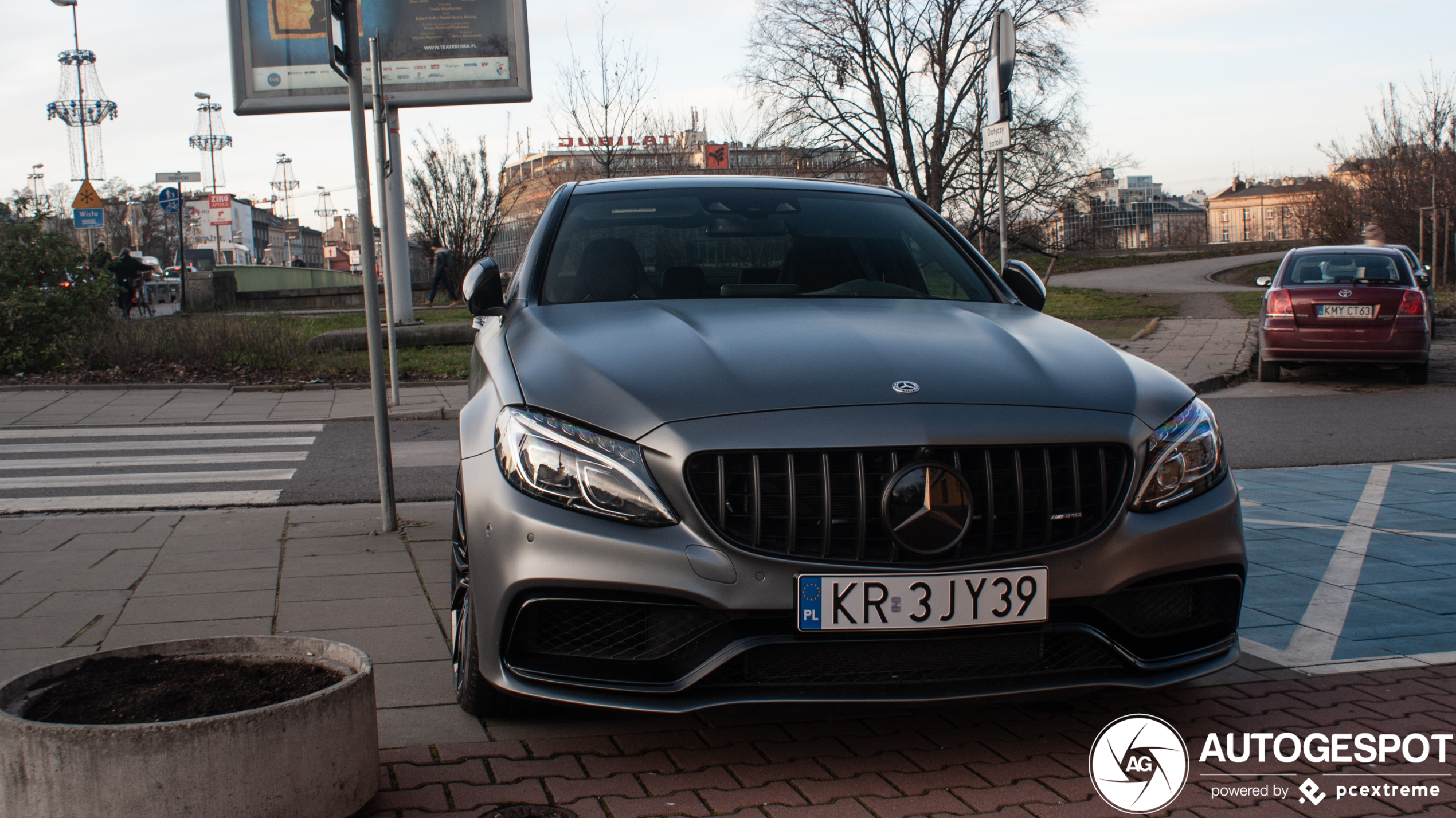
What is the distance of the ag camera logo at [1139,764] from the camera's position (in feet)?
8.82

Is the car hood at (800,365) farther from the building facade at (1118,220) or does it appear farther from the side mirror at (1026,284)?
the building facade at (1118,220)

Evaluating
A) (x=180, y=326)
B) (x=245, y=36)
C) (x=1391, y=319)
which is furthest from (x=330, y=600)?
(x=245, y=36)

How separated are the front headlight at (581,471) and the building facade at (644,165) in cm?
2362

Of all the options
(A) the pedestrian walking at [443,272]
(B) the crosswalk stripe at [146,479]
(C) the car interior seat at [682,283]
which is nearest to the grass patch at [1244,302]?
(A) the pedestrian walking at [443,272]

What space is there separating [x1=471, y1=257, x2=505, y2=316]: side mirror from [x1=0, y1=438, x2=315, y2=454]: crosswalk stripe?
5.85 metres

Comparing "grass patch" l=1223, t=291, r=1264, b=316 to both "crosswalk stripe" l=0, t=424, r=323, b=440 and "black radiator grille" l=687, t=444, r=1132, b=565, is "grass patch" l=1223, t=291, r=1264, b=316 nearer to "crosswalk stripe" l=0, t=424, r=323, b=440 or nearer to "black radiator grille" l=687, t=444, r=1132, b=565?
"crosswalk stripe" l=0, t=424, r=323, b=440

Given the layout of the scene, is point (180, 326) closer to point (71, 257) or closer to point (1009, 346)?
point (71, 257)

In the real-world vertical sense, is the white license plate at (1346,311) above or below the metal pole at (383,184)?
below

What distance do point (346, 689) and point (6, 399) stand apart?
1122 centimetres

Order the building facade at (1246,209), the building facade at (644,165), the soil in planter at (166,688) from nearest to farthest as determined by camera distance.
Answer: the soil in planter at (166,688) < the building facade at (644,165) < the building facade at (1246,209)

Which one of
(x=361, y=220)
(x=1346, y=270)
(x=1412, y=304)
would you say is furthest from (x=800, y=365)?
(x=1346, y=270)

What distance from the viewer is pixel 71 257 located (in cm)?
1384

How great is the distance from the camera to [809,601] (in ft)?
8.32

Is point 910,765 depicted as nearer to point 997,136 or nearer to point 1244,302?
point 997,136
